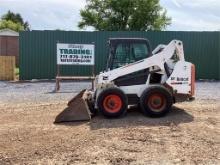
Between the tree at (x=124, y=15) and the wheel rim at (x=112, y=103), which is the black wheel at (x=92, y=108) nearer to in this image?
the wheel rim at (x=112, y=103)

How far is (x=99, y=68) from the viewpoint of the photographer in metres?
23.8

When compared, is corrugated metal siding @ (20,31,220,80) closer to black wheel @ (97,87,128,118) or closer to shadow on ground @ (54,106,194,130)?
shadow on ground @ (54,106,194,130)

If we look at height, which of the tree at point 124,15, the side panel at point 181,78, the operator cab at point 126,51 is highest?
the tree at point 124,15

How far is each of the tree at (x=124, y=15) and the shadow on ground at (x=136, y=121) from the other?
1372 inches

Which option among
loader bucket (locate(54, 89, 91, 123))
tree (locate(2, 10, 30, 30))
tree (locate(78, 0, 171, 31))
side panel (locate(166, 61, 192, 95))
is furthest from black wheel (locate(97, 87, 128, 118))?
tree (locate(2, 10, 30, 30))

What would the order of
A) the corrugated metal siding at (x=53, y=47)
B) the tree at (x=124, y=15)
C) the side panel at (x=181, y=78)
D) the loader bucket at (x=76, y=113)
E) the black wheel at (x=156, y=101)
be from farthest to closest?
the tree at (x=124, y=15), the corrugated metal siding at (x=53, y=47), the side panel at (x=181, y=78), the black wheel at (x=156, y=101), the loader bucket at (x=76, y=113)

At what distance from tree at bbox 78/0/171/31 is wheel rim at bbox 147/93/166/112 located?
34949 millimetres

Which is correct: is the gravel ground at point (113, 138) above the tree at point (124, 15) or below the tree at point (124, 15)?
below

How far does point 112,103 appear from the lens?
455 inches

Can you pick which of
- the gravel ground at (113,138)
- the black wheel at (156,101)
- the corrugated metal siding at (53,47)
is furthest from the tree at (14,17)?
the black wheel at (156,101)

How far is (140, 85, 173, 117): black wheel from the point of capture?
453 inches

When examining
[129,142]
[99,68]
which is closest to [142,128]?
[129,142]

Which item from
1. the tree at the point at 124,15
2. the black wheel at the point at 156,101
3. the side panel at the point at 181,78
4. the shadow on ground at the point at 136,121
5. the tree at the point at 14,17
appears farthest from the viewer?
the tree at the point at 14,17

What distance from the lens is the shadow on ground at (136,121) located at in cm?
1077
